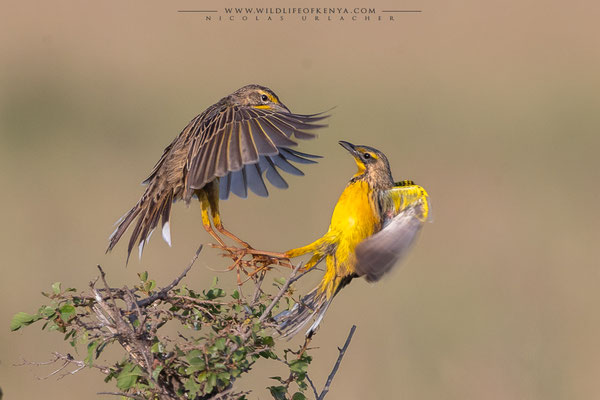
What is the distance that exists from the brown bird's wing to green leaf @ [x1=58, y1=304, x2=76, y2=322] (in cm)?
144

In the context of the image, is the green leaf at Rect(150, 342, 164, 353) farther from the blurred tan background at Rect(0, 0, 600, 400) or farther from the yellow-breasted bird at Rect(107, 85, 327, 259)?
the blurred tan background at Rect(0, 0, 600, 400)

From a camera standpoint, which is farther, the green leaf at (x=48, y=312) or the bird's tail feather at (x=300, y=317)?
the bird's tail feather at (x=300, y=317)

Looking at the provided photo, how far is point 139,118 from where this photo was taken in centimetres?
1497

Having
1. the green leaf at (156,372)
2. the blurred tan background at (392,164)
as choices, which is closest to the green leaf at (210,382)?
the green leaf at (156,372)

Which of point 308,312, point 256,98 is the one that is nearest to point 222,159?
point 308,312

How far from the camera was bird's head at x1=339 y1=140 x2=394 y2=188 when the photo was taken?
237 inches

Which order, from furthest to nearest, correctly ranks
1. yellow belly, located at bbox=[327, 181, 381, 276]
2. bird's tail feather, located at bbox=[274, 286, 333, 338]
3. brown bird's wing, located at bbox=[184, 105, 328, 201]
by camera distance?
yellow belly, located at bbox=[327, 181, 381, 276]
brown bird's wing, located at bbox=[184, 105, 328, 201]
bird's tail feather, located at bbox=[274, 286, 333, 338]

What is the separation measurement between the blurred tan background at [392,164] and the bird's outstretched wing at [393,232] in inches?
95.8

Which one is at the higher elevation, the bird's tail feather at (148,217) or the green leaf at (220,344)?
the bird's tail feather at (148,217)

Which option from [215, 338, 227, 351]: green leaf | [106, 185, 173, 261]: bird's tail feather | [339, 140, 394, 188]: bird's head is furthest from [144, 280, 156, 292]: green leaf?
[339, 140, 394, 188]: bird's head

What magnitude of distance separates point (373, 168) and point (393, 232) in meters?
0.82

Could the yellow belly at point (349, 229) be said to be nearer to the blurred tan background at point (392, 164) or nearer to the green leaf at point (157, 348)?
the green leaf at point (157, 348)

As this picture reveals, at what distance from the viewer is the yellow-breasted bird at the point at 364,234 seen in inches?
201

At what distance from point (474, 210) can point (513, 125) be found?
149 inches
